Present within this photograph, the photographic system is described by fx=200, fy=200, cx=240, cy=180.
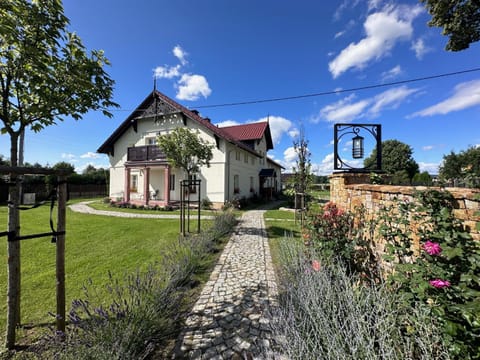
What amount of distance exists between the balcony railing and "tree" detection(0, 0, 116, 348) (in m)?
12.3

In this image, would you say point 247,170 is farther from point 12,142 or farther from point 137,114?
point 12,142

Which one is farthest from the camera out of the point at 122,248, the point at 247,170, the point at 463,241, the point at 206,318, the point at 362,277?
the point at 247,170

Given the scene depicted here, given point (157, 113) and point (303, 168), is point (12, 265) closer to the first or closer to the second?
point (303, 168)

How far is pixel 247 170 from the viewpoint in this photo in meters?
17.5

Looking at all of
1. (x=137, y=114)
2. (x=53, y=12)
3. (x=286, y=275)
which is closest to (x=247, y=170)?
(x=137, y=114)

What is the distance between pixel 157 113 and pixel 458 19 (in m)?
16.8

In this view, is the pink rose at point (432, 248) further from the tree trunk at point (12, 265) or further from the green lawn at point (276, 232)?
the tree trunk at point (12, 265)

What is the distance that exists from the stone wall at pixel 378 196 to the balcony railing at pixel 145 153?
12.8 metres

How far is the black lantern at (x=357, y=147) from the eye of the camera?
4145mm

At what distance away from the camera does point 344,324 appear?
61.7 inches

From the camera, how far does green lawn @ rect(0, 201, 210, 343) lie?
316 cm

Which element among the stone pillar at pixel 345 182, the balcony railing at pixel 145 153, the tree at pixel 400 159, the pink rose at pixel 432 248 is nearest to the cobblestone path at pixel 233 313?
the pink rose at pixel 432 248

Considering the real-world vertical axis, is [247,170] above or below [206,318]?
above

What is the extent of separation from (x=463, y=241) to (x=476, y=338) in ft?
2.59
